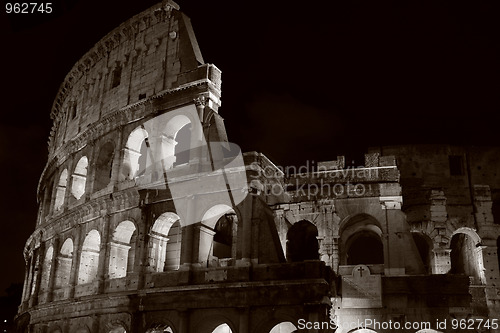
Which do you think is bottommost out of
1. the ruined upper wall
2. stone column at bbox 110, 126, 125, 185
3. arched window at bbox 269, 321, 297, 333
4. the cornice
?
arched window at bbox 269, 321, 297, 333

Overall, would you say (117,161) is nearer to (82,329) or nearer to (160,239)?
(160,239)

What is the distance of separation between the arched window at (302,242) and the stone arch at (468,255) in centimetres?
566

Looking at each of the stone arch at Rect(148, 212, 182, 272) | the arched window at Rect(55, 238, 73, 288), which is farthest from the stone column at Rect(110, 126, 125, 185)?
the arched window at Rect(55, 238, 73, 288)

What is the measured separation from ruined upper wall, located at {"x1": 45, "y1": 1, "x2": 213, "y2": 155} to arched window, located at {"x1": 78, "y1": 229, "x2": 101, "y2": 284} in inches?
188

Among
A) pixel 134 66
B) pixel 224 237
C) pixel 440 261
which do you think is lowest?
pixel 440 261

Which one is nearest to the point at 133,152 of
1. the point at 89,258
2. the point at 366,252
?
the point at 89,258

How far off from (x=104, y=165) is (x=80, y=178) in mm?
2027

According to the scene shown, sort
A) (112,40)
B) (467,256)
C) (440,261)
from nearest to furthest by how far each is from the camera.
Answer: (440,261) < (467,256) < (112,40)

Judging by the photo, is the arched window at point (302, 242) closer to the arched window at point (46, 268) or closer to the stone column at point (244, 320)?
the stone column at point (244, 320)

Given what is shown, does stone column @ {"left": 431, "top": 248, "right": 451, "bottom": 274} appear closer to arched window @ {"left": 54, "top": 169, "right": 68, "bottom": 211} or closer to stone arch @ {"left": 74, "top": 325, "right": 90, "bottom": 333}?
stone arch @ {"left": 74, "top": 325, "right": 90, "bottom": 333}

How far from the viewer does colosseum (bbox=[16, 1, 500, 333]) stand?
15156 mm

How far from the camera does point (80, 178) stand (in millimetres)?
22031

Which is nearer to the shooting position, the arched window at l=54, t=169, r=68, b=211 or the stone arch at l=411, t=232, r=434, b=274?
the stone arch at l=411, t=232, r=434, b=274

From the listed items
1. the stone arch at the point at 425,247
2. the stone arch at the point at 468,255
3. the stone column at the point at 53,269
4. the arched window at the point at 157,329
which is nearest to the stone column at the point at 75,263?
the stone column at the point at 53,269
